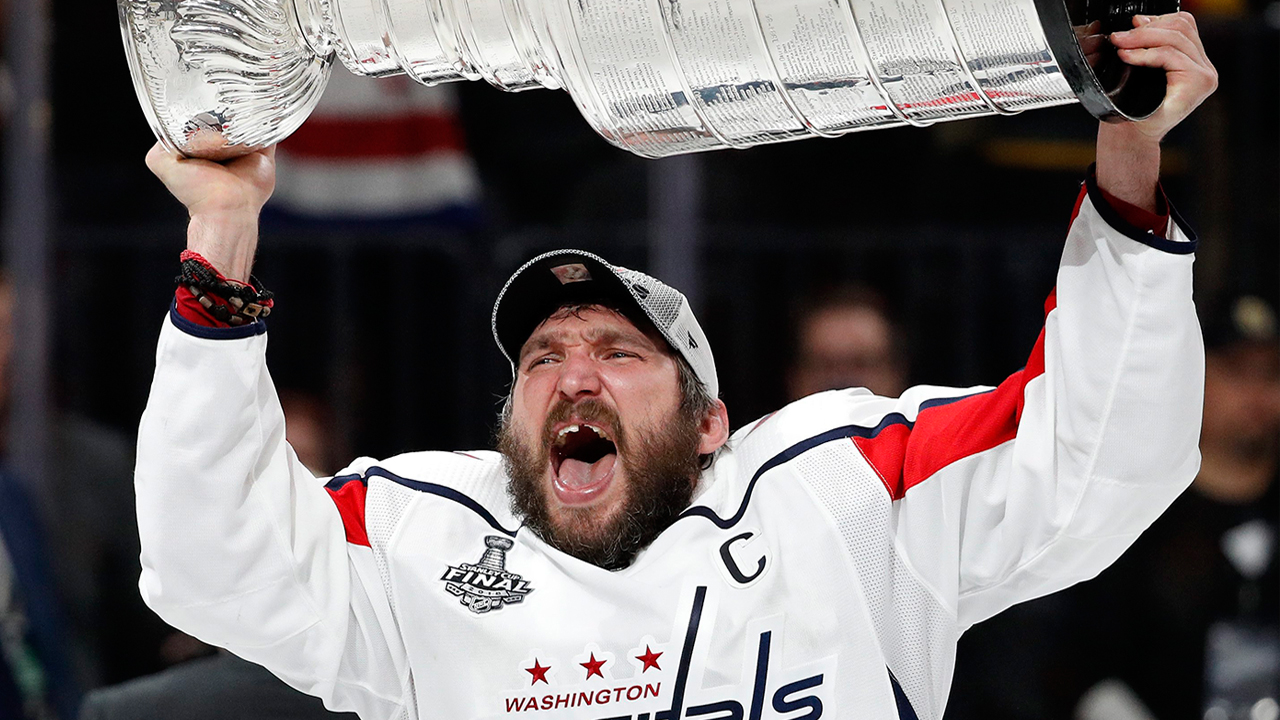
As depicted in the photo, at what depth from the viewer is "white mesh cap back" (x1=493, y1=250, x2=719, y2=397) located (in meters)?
2.28

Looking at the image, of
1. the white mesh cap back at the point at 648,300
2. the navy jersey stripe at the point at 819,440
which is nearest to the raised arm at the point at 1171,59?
the navy jersey stripe at the point at 819,440

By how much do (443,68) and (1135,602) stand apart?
94.5 inches

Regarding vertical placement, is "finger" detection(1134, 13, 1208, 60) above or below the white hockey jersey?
above

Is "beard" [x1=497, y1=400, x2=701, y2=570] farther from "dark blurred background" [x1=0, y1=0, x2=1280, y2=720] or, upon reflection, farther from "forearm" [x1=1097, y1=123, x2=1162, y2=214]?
"dark blurred background" [x1=0, y1=0, x2=1280, y2=720]

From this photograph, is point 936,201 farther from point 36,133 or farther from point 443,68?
point 443,68

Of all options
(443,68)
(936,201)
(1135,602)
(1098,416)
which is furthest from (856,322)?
(443,68)

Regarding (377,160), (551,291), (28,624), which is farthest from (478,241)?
(551,291)

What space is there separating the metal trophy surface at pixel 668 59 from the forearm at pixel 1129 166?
11 centimetres

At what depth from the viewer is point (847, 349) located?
3580 mm

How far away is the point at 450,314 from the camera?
462 centimetres

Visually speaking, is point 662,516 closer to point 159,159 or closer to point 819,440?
point 819,440

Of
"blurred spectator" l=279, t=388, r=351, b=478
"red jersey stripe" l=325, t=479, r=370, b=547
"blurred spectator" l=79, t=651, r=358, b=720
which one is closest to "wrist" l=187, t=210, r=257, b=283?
"red jersey stripe" l=325, t=479, r=370, b=547

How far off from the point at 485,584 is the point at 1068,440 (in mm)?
813

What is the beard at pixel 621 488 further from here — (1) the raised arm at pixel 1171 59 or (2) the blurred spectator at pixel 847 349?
(2) the blurred spectator at pixel 847 349
